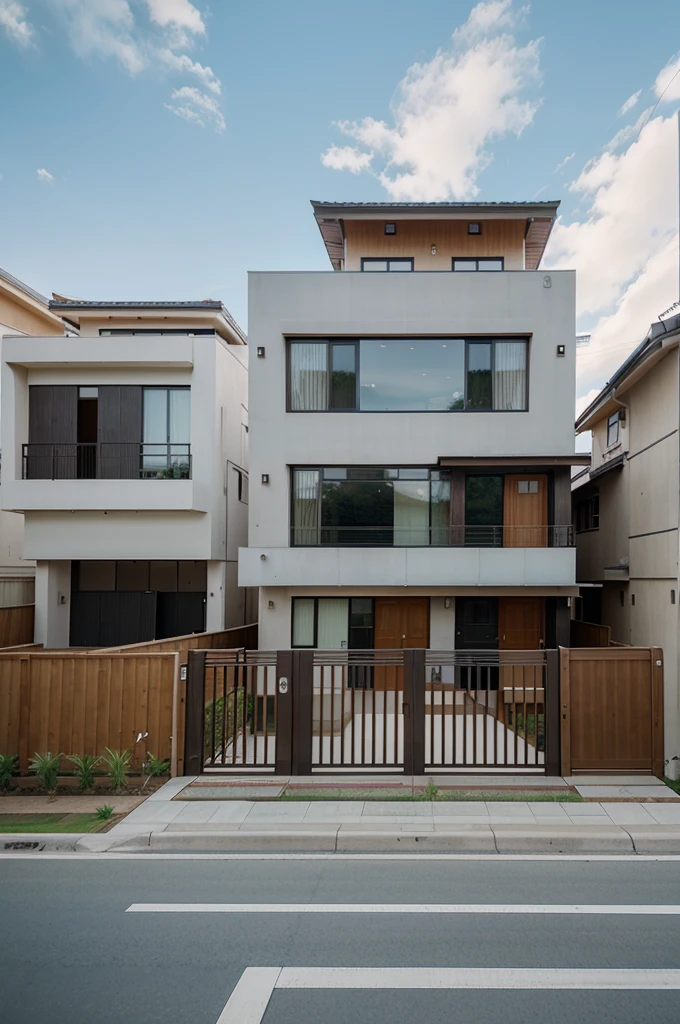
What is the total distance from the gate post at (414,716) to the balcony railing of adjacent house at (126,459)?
8993 millimetres

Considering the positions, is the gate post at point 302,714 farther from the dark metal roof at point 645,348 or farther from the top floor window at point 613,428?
the top floor window at point 613,428

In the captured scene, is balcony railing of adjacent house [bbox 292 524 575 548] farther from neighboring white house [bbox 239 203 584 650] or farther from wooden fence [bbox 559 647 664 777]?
wooden fence [bbox 559 647 664 777]

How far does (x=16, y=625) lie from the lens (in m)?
16.3

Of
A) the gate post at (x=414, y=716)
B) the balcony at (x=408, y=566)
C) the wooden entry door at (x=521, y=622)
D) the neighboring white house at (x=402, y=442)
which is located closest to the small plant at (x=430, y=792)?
the gate post at (x=414, y=716)

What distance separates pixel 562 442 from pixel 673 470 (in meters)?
2.74

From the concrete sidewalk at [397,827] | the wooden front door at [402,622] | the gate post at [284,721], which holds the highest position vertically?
the wooden front door at [402,622]

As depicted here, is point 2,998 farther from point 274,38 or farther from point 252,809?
point 274,38

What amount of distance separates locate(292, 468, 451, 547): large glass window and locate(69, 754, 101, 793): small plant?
728cm

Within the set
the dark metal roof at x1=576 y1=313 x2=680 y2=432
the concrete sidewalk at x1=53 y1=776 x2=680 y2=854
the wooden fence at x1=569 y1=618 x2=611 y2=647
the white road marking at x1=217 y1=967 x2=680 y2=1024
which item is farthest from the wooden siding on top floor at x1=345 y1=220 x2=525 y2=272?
the white road marking at x1=217 y1=967 x2=680 y2=1024

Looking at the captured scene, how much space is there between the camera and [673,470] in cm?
1263

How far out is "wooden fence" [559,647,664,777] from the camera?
927cm

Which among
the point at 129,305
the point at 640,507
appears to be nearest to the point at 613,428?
the point at 640,507

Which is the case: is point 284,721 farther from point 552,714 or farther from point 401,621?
point 401,621

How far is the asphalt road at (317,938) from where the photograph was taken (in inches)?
172
